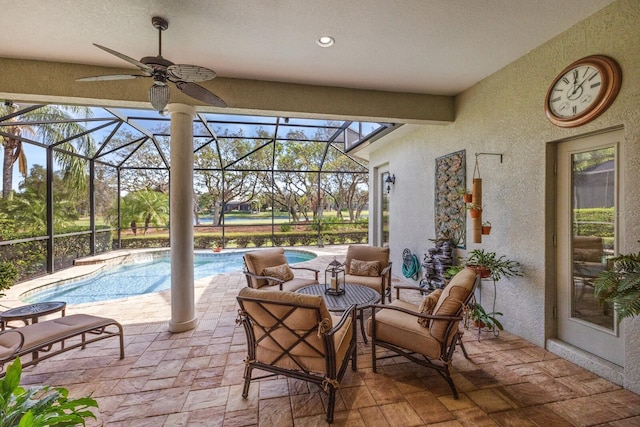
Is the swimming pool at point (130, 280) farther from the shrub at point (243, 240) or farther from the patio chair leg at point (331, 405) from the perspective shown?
the patio chair leg at point (331, 405)

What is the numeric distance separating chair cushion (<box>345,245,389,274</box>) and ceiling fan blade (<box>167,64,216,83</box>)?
11.4ft

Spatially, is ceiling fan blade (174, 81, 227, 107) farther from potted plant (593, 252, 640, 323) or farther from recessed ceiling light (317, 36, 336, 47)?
potted plant (593, 252, 640, 323)

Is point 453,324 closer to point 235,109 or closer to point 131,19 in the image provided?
point 235,109

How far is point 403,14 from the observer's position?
257 cm

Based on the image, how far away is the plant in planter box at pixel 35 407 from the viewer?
3.63ft

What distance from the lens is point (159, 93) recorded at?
2.58 meters

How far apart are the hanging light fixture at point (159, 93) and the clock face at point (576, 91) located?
3.86m


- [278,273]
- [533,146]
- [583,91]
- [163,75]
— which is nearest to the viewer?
[163,75]

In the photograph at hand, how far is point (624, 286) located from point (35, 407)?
3.13m

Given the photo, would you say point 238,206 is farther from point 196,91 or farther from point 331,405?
point 331,405

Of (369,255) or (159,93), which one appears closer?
(159,93)

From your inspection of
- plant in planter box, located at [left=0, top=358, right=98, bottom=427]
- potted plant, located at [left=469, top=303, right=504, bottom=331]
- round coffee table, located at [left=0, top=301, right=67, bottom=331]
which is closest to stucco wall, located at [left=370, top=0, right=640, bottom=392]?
potted plant, located at [left=469, top=303, right=504, bottom=331]

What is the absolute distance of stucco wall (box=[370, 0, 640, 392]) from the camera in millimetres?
2400

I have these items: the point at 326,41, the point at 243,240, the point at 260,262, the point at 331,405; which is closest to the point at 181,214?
the point at 260,262
